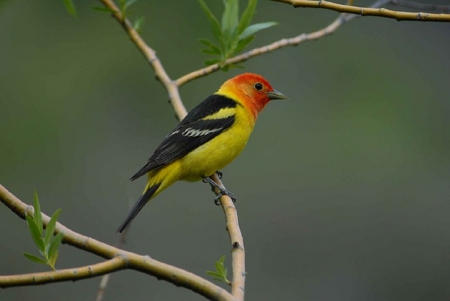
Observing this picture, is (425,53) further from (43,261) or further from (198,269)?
(43,261)

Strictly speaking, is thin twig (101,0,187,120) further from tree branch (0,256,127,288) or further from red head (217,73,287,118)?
tree branch (0,256,127,288)

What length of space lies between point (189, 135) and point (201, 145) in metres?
0.10

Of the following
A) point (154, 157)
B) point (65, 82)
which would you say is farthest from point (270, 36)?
point (154, 157)

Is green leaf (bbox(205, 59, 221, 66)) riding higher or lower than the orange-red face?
lower

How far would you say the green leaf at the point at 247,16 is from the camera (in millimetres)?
3092

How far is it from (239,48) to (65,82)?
383 centimetres

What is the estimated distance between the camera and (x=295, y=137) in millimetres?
6633

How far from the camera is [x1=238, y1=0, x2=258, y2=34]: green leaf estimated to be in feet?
10.1

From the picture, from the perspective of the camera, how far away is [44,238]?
6.13ft

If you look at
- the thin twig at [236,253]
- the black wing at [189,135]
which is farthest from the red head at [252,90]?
the thin twig at [236,253]

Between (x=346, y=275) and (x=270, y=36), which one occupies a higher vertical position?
(x=270, y=36)

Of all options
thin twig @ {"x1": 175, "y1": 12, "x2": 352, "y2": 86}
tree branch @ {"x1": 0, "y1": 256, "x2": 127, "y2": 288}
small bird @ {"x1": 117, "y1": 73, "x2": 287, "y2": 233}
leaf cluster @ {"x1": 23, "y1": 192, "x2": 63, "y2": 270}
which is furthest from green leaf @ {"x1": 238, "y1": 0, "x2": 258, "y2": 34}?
tree branch @ {"x1": 0, "y1": 256, "x2": 127, "y2": 288}

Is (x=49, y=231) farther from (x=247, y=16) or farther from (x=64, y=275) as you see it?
(x=247, y=16)

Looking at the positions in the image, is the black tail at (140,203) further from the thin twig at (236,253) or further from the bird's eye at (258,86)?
the bird's eye at (258,86)
